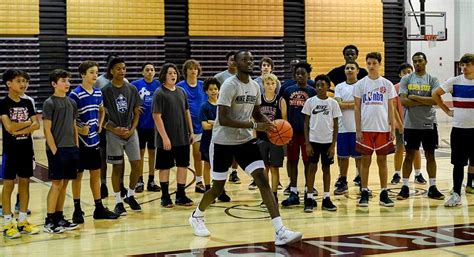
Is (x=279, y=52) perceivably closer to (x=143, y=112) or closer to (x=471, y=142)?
(x=143, y=112)

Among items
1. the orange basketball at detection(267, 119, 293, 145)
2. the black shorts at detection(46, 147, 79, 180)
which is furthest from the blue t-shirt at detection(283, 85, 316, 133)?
the black shorts at detection(46, 147, 79, 180)

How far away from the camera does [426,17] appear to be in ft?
60.3

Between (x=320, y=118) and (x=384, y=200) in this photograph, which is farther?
(x=384, y=200)

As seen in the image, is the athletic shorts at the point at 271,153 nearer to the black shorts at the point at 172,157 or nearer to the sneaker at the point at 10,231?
the black shorts at the point at 172,157

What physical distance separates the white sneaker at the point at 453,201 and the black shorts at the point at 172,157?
282 centimetres

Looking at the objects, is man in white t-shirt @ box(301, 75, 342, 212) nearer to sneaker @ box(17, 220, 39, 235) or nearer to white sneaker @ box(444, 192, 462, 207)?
white sneaker @ box(444, 192, 462, 207)

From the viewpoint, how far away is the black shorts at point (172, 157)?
22.9 feet

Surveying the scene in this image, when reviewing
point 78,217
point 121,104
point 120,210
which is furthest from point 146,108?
point 78,217

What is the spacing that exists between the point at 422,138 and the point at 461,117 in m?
0.79

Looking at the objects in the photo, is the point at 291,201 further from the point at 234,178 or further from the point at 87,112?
the point at 87,112

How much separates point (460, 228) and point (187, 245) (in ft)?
8.04

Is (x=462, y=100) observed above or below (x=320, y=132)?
above

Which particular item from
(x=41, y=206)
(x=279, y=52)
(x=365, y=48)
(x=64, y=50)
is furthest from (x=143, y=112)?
(x=365, y=48)

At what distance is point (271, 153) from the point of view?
22.8ft
